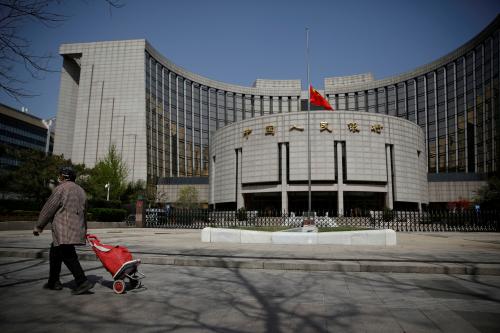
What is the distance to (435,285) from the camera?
6293mm

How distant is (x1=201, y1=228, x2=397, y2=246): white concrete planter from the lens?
1323cm

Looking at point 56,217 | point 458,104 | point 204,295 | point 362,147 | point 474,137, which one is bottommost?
point 204,295

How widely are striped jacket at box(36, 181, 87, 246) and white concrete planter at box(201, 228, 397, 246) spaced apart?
901 centimetres

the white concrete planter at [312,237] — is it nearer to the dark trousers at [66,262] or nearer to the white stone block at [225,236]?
the white stone block at [225,236]

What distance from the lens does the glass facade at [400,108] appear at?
65750 millimetres

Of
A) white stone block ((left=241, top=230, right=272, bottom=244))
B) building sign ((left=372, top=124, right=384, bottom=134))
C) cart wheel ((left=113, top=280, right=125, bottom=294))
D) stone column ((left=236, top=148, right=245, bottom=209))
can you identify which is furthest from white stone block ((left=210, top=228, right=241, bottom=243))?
building sign ((left=372, top=124, right=384, bottom=134))

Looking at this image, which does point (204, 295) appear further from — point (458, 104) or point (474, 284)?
point (458, 104)

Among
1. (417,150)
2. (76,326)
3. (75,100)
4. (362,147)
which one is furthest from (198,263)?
(75,100)

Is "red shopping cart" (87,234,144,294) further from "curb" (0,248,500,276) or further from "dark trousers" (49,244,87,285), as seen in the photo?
"curb" (0,248,500,276)

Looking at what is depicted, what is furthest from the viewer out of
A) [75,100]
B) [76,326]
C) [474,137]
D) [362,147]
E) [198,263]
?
[75,100]

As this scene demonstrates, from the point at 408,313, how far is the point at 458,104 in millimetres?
81448

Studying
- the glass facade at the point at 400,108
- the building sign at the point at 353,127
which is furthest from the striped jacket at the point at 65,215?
the glass facade at the point at 400,108

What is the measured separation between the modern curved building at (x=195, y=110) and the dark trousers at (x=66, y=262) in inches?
2036

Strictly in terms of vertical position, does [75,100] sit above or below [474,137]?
above
